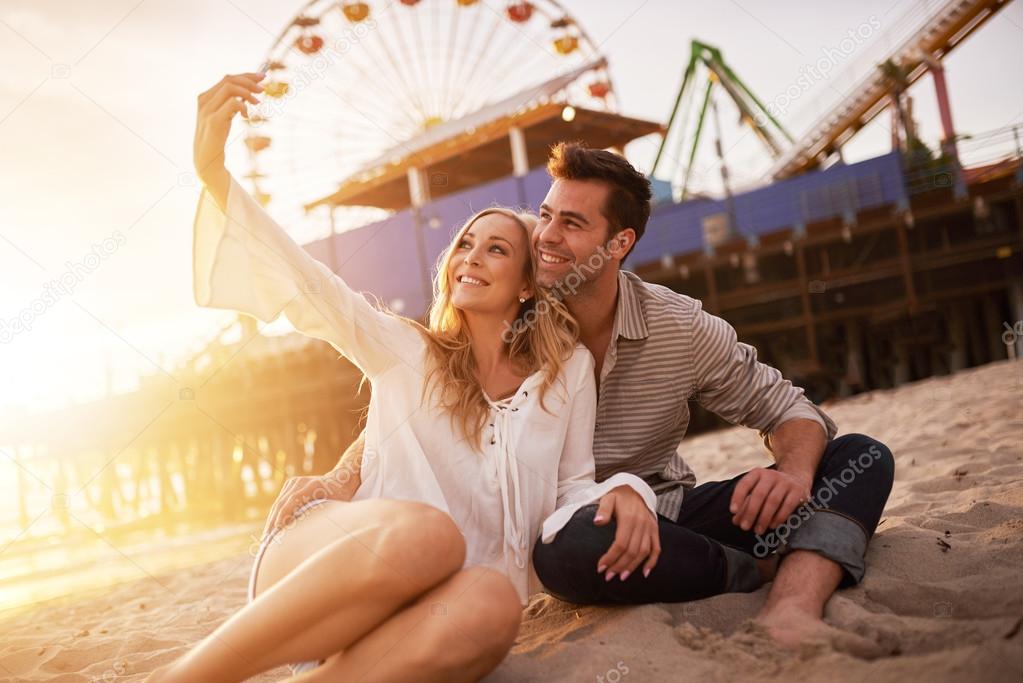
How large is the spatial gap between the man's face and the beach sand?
43.8 inches

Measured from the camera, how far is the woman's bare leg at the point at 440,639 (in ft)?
5.54

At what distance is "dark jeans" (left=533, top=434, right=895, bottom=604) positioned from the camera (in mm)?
2113

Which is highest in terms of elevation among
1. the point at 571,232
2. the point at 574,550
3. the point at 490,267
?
the point at 571,232

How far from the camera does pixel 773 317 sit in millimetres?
11414

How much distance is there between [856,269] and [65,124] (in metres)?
9.74

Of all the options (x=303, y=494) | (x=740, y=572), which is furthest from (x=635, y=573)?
(x=303, y=494)

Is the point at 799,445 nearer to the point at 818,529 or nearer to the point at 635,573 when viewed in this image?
the point at 818,529

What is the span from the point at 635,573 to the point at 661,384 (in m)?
0.64

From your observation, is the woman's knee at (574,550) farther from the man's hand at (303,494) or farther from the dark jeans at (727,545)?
the man's hand at (303,494)

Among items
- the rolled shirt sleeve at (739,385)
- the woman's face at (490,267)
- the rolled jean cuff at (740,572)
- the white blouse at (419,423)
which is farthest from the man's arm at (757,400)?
the woman's face at (490,267)

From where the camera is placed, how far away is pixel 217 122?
1961 mm

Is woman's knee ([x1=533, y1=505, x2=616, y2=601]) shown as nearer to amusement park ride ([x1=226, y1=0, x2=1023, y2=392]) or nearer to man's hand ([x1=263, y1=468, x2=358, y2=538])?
man's hand ([x1=263, y1=468, x2=358, y2=538])

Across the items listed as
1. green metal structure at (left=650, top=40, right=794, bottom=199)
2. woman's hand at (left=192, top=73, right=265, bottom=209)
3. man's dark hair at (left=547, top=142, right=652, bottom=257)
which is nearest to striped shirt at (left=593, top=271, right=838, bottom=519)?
man's dark hair at (left=547, top=142, right=652, bottom=257)

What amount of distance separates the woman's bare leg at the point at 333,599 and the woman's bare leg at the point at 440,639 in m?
0.04
